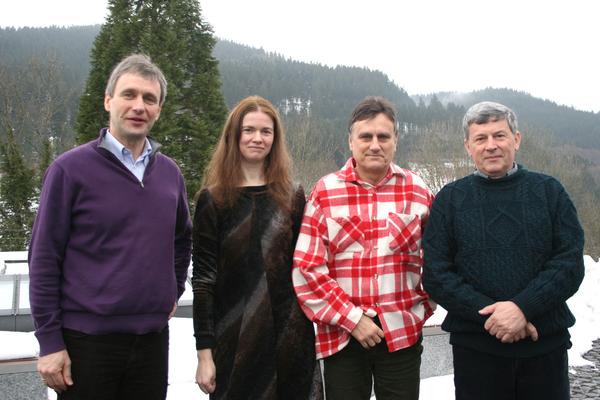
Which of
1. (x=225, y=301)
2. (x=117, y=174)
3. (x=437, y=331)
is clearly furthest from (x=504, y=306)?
(x=437, y=331)

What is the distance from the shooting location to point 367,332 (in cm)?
228

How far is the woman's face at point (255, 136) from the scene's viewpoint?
94.4 inches

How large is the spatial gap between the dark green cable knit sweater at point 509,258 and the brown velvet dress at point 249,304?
682 mm

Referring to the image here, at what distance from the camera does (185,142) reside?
1006cm

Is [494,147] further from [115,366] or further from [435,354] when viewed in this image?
[435,354]

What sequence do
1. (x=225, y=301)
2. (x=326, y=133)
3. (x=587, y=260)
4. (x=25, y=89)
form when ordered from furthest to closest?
(x=326, y=133), (x=25, y=89), (x=587, y=260), (x=225, y=301)

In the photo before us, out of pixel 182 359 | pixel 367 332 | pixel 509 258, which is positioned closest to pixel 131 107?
pixel 367 332

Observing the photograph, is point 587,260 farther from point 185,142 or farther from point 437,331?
point 185,142

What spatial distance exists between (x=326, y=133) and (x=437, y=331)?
32189 mm

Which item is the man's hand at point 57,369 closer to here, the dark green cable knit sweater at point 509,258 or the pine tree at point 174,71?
the dark green cable knit sweater at point 509,258

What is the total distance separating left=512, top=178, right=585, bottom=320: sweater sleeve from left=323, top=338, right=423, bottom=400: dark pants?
58 centimetres

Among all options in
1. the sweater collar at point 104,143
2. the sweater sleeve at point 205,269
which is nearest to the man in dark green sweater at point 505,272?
the sweater sleeve at point 205,269

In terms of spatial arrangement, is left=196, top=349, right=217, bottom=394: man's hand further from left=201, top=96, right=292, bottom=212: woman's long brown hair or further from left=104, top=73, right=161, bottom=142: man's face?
left=104, top=73, right=161, bottom=142: man's face

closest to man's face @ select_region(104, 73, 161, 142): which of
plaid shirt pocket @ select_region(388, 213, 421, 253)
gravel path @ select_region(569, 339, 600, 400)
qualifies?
plaid shirt pocket @ select_region(388, 213, 421, 253)
